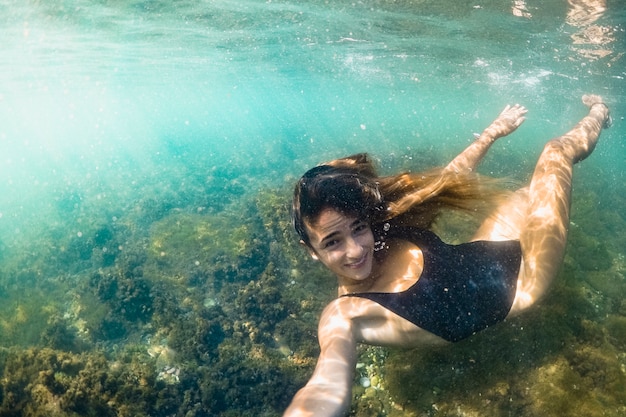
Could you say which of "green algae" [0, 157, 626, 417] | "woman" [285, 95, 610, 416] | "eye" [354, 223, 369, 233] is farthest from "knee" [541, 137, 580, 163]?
"eye" [354, 223, 369, 233]

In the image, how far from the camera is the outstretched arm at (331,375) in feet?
9.22

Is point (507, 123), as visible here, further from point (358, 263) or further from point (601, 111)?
point (358, 263)

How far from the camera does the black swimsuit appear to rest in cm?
341

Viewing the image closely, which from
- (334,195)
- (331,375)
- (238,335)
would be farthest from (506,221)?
(238,335)

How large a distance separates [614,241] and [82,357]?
1800cm

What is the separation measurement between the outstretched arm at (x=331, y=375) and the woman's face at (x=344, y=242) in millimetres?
392

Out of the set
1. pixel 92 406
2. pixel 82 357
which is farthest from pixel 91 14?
pixel 92 406

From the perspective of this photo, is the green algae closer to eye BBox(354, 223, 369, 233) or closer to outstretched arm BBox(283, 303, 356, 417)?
outstretched arm BBox(283, 303, 356, 417)

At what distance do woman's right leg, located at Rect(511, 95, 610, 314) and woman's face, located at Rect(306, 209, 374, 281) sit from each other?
1.52m

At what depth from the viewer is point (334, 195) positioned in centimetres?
343

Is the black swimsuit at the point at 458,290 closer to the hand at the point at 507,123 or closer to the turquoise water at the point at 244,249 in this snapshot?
the turquoise water at the point at 244,249

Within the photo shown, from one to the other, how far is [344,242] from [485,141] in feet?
11.6

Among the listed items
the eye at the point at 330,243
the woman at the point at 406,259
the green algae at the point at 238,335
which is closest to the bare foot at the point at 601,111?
the green algae at the point at 238,335

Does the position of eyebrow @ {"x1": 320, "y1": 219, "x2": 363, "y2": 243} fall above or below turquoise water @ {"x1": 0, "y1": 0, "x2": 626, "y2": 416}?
above
